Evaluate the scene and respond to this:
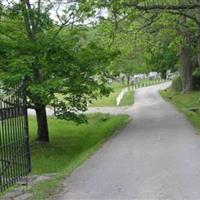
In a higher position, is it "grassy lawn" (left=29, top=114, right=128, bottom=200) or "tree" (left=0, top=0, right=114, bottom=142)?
"tree" (left=0, top=0, right=114, bottom=142)

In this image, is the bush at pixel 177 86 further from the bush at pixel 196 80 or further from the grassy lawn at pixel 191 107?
the grassy lawn at pixel 191 107

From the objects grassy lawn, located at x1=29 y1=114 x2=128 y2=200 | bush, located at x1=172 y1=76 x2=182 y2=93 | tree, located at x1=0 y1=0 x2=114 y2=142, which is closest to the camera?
grassy lawn, located at x1=29 y1=114 x2=128 y2=200

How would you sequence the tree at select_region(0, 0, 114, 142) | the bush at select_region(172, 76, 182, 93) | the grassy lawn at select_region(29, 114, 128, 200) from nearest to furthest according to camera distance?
1. the grassy lawn at select_region(29, 114, 128, 200)
2. the tree at select_region(0, 0, 114, 142)
3. the bush at select_region(172, 76, 182, 93)

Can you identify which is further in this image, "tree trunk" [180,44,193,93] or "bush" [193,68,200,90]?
"bush" [193,68,200,90]

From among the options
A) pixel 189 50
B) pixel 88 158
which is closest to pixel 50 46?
pixel 88 158

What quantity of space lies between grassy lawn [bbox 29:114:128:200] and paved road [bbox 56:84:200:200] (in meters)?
0.36

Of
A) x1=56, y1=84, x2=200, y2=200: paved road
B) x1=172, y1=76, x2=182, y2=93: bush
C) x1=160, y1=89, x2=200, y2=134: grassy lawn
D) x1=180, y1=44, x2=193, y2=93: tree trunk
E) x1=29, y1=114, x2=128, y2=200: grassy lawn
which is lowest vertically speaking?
x1=29, y1=114, x2=128, y2=200: grassy lawn

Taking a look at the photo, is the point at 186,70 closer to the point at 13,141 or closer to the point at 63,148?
the point at 63,148

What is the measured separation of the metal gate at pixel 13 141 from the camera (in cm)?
1175

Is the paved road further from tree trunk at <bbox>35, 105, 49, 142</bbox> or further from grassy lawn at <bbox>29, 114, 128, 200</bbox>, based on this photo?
tree trunk at <bbox>35, 105, 49, 142</bbox>

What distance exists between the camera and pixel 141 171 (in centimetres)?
1234

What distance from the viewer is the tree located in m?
19.0

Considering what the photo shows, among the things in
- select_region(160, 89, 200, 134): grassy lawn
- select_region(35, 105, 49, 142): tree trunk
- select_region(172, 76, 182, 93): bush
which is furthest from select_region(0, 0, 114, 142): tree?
select_region(172, 76, 182, 93): bush

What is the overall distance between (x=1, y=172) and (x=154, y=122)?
15994mm
